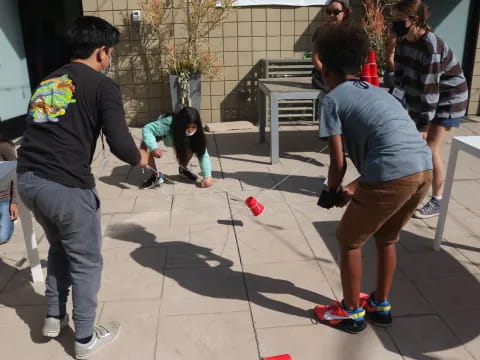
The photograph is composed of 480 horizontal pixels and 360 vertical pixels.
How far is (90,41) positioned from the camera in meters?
1.97

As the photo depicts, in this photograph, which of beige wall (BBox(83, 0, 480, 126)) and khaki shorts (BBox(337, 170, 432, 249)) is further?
beige wall (BBox(83, 0, 480, 126))

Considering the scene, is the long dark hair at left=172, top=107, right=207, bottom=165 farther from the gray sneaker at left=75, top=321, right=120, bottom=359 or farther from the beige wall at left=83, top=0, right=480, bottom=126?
the beige wall at left=83, top=0, right=480, bottom=126

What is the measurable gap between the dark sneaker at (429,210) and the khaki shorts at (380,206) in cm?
159

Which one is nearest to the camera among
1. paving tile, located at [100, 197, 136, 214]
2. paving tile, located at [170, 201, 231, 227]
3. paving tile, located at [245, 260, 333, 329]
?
paving tile, located at [245, 260, 333, 329]

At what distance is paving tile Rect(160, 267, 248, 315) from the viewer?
2570mm

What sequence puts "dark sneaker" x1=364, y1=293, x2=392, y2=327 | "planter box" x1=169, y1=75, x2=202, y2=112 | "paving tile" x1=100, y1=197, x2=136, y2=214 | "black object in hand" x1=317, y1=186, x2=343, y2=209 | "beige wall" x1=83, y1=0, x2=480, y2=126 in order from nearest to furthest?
"black object in hand" x1=317, y1=186, x2=343, y2=209
"dark sneaker" x1=364, y1=293, x2=392, y2=327
"paving tile" x1=100, y1=197, x2=136, y2=214
"planter box" x1=169, y1=75, x2=202, y2=112
"beige wall" x1=83, y1=0, x2=480, y2=126

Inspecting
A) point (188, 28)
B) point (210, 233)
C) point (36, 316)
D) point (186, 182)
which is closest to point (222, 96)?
point (188, 28)

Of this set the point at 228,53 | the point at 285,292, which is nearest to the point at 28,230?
the point at 285,292

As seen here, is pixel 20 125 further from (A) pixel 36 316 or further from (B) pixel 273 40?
(A) pixel 36 316

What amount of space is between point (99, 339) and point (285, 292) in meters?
1.03

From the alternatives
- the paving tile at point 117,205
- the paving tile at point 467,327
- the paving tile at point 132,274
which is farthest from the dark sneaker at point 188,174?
the paving tile at point 467,327

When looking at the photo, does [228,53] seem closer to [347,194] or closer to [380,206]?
[347,194]

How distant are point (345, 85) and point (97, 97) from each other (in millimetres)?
1027

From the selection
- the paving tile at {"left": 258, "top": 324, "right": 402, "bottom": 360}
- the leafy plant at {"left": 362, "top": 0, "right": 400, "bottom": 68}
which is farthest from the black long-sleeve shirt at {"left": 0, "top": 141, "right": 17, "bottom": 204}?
the leafy plant at {"left": 362, "top": 0, "right": 400, "bottom": 68}
